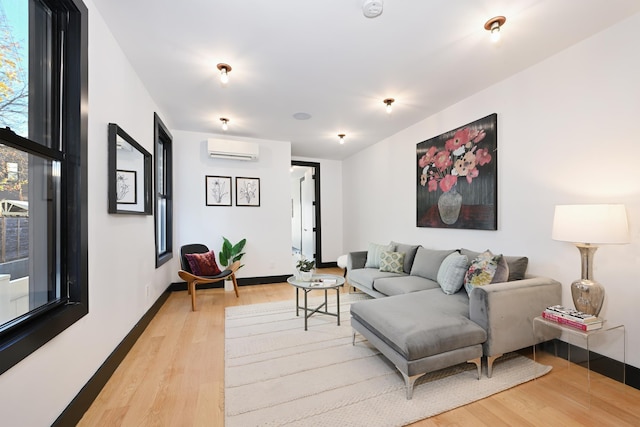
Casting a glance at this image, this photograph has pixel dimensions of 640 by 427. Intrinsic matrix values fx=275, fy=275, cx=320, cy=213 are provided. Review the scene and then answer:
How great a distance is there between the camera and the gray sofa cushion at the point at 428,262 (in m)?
3.18

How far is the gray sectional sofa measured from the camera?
1.84m

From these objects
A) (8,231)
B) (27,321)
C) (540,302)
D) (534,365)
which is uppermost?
(8,231)

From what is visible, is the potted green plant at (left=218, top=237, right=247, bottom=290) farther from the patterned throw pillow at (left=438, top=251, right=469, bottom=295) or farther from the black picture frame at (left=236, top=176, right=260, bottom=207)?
the patterned throw pillow at (left=438, top=251, right=469, bottom=295)

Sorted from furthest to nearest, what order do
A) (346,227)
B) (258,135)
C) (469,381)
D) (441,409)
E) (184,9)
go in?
A: (346,227) < (258,135) < (469,381) < (184,9) < (441,409)

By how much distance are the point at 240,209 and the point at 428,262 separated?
311 centimetres

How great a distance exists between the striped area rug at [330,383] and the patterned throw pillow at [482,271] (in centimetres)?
62

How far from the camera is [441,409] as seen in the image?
167 centimetres

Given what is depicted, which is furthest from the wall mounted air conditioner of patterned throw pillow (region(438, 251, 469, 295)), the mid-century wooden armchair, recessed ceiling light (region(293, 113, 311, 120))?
patterned throw pillow (region(438, 251, 469, 295))

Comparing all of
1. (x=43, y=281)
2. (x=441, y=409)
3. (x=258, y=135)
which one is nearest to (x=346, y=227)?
(x=258, y=135)

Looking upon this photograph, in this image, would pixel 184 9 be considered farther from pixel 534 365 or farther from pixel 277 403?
pixel 534 365

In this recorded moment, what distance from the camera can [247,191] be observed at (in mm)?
4777

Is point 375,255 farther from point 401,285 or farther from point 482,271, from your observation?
point 482,271

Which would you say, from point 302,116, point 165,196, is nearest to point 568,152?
point 302,116

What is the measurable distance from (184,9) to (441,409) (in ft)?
9.95
